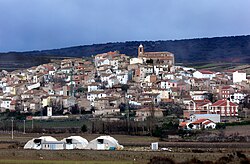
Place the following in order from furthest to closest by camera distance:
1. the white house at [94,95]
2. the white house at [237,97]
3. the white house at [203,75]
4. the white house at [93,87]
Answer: the white house at [203,75], the white house at [93,87], the white house at [94,95], the white house at [237,97]

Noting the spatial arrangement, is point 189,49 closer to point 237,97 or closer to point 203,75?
point 203,75

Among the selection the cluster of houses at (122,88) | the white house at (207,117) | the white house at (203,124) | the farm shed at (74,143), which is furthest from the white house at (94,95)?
the farm shed at (74,143)

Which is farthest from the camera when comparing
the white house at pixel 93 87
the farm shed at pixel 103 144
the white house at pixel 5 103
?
the white house at pixel 93 87

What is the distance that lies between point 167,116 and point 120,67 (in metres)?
27.0

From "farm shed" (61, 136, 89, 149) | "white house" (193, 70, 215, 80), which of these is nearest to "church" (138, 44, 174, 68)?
"white house" (193, 70, 215, 80)

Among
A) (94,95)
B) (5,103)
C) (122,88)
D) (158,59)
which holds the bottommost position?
(5,103)

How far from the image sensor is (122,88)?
7650cm

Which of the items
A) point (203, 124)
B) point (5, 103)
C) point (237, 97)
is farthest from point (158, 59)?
point (203, 124)

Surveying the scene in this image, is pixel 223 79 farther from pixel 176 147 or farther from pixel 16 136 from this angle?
pixel 176 147

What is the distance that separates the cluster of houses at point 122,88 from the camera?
66.0 m

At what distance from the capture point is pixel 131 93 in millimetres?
72938

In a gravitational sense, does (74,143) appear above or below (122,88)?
below

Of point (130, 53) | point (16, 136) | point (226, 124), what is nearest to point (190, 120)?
point (226, 124)

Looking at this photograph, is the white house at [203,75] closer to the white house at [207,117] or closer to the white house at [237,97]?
the white house at [237,97]
